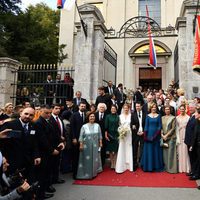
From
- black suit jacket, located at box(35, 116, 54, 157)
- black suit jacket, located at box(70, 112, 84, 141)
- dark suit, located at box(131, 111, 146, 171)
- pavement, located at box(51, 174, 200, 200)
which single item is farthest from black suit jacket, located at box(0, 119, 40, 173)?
dark suit, located at box(131, 111, 146, 171)

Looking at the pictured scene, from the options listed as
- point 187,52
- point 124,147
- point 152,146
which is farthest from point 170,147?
point 187,52

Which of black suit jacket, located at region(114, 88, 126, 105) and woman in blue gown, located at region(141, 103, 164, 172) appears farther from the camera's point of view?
black suit jacket, located at region(114, 88, 126, 105)

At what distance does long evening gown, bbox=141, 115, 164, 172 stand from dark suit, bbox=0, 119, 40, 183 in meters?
4.00

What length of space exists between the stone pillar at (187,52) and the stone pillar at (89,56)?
352 centimetres

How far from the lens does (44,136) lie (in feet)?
18.9

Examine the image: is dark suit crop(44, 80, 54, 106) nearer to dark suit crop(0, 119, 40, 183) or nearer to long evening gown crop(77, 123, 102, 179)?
long evening gown crop(77, 123, 102, 179)

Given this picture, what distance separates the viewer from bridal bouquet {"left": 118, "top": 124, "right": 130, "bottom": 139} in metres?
8.04

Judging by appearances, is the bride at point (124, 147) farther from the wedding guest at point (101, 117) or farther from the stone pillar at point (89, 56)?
the stone pillar at point (89, 56)

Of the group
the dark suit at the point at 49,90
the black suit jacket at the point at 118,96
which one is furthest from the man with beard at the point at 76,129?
the dark suit at the point at 49,90

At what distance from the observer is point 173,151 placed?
7.90 metres

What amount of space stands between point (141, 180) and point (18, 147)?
12.4 ft

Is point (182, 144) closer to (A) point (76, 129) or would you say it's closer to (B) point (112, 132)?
(B) point (112, 132)

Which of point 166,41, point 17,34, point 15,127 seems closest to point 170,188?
point 15,127

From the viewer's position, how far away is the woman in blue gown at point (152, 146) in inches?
312
